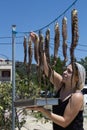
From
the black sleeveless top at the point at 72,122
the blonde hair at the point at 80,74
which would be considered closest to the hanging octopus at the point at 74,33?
the blonde hair at the point at 80,74

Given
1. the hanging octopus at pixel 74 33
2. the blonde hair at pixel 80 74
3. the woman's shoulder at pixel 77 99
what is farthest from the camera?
the woman's shoulder at pixel 77 99

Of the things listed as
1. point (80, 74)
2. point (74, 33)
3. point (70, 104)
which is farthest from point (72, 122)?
point (74, 33)

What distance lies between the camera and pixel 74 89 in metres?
4.30

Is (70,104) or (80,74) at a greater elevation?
(80,74)

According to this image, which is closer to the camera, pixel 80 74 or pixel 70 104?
pixel 80 74

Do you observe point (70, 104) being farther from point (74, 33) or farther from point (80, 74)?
point (74, 33)

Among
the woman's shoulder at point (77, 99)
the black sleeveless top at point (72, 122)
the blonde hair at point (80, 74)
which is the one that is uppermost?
the blonde hair at point (80, 74)

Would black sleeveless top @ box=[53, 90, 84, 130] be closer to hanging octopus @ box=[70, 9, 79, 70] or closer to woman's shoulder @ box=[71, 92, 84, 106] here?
woman's shoulder @ box=[71, 92, 84, 106]

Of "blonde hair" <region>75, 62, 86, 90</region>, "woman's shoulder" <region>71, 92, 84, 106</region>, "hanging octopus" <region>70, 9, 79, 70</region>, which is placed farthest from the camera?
"woman's shoulder" <region>71, 92, 84, 106</region>

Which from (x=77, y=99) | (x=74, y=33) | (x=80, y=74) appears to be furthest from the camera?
(x=77, y=99)

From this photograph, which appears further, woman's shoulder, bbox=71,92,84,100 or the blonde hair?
woman's shoulder, bbox=71,92,84,100

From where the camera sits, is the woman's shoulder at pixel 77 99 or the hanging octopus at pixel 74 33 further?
the woman's shoulder at pixel 77 99

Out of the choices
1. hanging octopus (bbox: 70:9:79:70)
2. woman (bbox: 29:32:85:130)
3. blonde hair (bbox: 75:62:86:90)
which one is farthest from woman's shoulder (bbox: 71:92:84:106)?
hanging octopus (bbox: 70:9:79:70)

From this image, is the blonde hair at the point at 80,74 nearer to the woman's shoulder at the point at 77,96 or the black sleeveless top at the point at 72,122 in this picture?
the woman's shoulder at the point at 77,96
